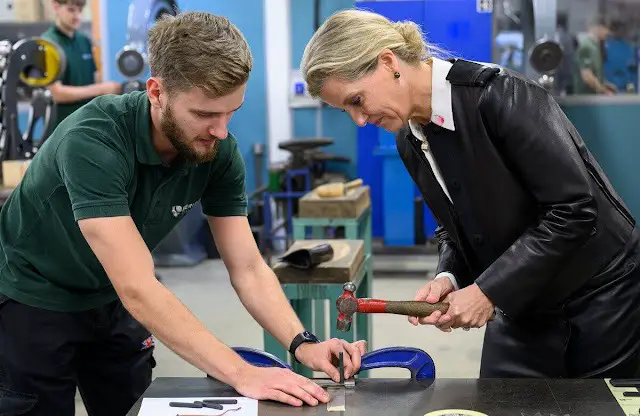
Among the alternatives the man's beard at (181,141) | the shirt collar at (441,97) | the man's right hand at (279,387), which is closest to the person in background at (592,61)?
the shirt collar at (441,97)

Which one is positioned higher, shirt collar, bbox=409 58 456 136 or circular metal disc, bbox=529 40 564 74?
shirt collar, bbox=409 58 456 136

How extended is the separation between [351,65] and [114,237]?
557mm

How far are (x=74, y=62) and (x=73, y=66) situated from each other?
27 mm

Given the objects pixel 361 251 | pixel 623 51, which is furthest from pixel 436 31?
pixel 361 251

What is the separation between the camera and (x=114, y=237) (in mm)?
1528

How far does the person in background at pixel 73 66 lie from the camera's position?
449 centimetres

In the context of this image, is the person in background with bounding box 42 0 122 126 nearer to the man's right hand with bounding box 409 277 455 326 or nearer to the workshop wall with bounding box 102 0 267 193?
the workshop wall with bounding box 102 0 267 193

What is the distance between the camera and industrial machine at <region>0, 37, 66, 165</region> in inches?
143

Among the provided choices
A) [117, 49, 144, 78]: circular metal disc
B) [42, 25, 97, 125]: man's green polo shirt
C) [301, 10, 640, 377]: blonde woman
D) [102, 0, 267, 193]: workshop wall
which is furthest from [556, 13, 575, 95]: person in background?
[301, 10, 640, 377]: blonde woman

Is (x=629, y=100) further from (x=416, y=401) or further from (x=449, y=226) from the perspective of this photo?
(x=416, y=401)

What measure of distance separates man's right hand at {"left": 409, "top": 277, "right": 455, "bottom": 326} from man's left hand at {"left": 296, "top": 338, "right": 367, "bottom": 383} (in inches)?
5.3

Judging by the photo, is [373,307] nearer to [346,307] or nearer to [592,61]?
[346,307]

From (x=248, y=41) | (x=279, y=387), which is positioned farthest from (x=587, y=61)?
(x=279, y=387)

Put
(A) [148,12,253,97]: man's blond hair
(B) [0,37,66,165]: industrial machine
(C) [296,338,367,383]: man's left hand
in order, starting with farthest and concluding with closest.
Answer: (B) [0,37,66,165]: industrial machine < (C) [296,338,367,383]: man's left hand < (A) [148,12,253,97]: man's blond hair
